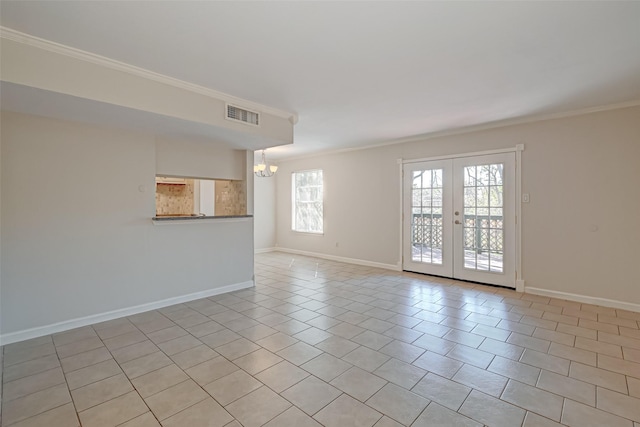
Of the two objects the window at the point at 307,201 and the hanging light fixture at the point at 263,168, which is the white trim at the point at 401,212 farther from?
the hanging light fixture at the point at 263,168

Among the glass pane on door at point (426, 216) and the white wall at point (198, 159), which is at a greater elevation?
the white wall at point (198, 159)

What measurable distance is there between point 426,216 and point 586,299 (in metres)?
2.41

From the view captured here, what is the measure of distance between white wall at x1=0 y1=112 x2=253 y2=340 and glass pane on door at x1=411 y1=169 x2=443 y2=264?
379cm

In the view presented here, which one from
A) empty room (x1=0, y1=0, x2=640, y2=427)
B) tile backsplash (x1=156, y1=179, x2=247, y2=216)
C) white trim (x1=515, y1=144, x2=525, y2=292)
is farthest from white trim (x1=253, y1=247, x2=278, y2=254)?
white trim (x1=515, y1=144, x2=525, y2=292)

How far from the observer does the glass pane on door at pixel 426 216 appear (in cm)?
530

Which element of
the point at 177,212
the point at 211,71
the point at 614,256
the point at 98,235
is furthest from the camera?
the point at 177,212

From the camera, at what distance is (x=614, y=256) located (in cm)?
375

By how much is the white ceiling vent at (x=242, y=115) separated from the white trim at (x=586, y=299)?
4.43 meters

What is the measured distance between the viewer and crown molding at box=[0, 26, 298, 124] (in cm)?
218

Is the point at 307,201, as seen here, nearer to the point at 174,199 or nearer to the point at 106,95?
the point at 174,199

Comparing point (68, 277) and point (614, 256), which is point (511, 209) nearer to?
point (614, 256)

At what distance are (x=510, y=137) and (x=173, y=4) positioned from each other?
454 centimetres

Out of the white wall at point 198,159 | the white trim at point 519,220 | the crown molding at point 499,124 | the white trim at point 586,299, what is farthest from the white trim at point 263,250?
the white trim at point 586,299

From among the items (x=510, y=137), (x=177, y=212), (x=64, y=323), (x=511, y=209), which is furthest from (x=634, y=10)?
(x=177, y=212)
